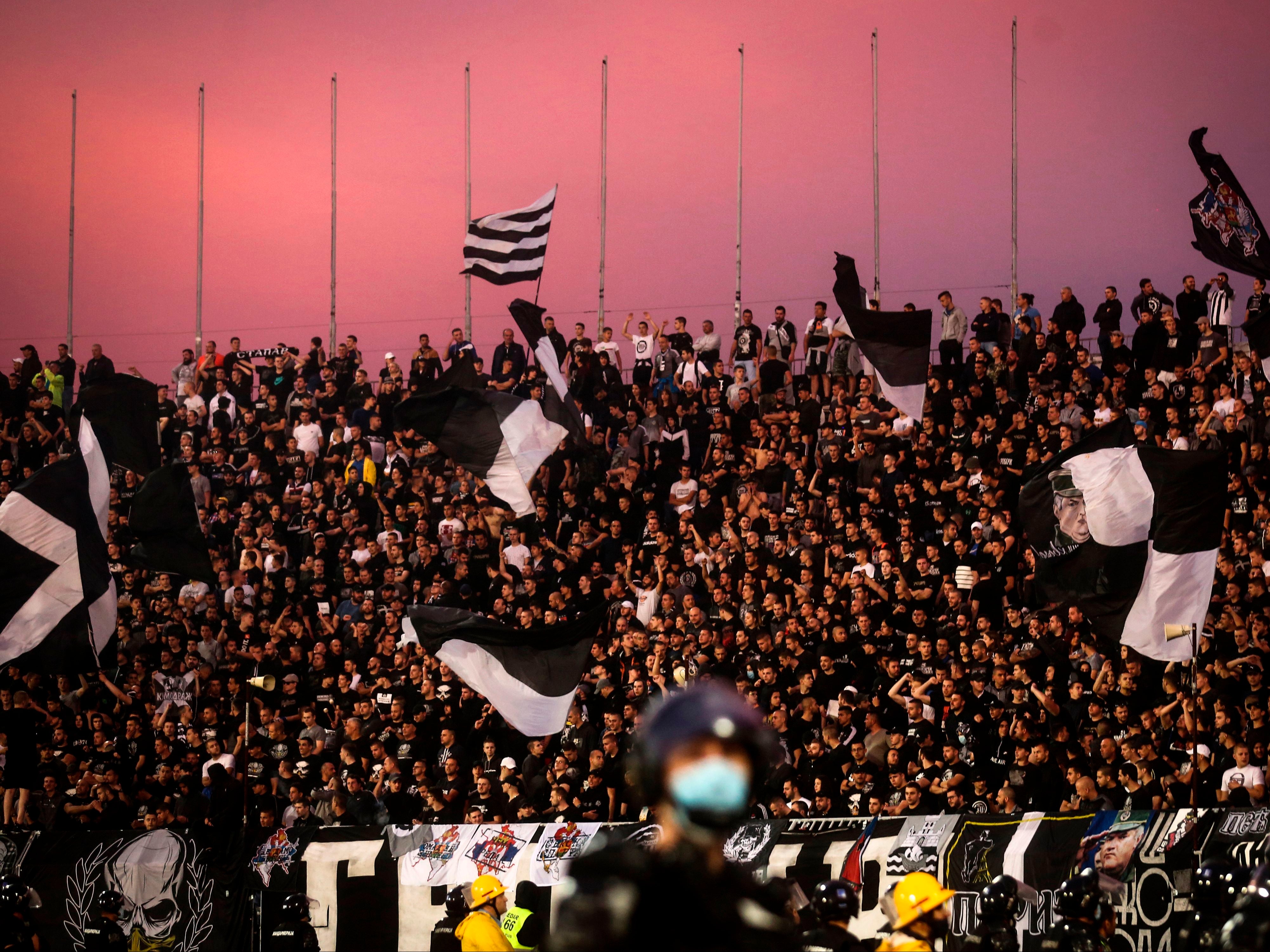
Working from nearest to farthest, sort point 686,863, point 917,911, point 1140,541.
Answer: point 686,863
point 917,911
point 1140,541

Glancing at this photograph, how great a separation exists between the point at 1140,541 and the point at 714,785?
1304cm

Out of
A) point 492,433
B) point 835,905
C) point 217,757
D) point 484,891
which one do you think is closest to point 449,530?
point 492,433

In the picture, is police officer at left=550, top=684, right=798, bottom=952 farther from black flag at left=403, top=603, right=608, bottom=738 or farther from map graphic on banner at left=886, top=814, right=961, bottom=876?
black flag at left=403, top=603, right=608, bottom=738

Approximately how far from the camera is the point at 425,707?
1927cm

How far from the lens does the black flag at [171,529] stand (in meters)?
20.2

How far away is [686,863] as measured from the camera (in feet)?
9.08

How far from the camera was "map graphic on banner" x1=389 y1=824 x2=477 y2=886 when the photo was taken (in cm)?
1596

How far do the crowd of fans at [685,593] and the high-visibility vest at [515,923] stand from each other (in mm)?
3725

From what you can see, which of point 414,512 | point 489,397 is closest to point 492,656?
point 489,397

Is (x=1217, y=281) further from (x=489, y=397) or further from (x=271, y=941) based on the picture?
(x=271, y=941)

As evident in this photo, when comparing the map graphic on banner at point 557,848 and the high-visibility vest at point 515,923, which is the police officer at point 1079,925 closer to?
the high-visibility vest at point 515,923

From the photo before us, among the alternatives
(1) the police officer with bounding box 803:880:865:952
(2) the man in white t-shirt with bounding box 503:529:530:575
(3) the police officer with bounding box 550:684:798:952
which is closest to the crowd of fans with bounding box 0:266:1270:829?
(2) the man in white t-shirt with bounding box 503:529:530:575

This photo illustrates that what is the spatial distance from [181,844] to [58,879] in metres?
1.56

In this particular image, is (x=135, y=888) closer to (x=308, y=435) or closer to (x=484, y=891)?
(x=484, y=891)
